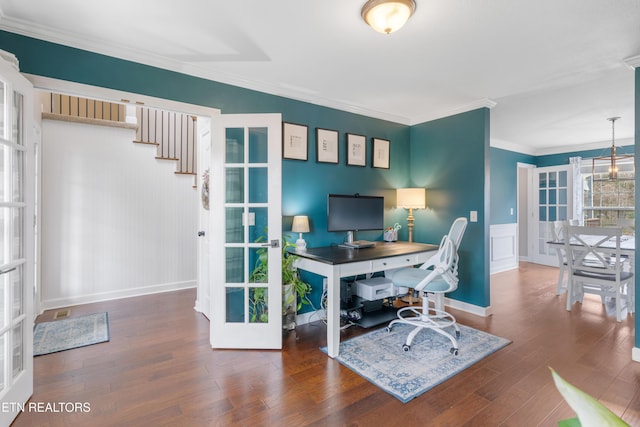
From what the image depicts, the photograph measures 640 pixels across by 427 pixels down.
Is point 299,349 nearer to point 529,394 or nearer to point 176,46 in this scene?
point 529,394

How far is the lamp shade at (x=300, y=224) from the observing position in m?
3.09

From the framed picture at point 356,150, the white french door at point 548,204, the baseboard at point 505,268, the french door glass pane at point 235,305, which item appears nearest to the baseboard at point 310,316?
the french door glass pane at point 235,305

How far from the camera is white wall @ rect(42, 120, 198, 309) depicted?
388 cm

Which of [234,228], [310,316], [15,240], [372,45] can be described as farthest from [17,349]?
[372,45]

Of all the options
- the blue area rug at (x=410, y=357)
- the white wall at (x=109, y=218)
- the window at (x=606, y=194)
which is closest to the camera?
the blue area rug at (x=410, y=357)

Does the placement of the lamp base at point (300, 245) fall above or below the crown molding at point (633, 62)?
below

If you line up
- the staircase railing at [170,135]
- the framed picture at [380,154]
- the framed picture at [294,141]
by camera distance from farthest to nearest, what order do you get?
the staircase railing at [170,135], the framed picture at [380,154], the framed picture at [294,141]

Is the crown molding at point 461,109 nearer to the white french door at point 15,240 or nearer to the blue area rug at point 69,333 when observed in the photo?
the white french door at point 15,240

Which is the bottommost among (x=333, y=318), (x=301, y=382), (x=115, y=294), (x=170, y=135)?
(x=301, y=382)

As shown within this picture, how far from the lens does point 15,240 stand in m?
1.92

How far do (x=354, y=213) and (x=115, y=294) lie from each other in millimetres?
3332

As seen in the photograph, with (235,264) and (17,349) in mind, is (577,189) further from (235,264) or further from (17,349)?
(17,349)

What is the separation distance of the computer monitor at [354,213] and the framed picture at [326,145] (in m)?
0.45

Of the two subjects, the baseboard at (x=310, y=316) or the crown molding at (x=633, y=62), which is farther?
the baseboard at (x=310, y=316)
